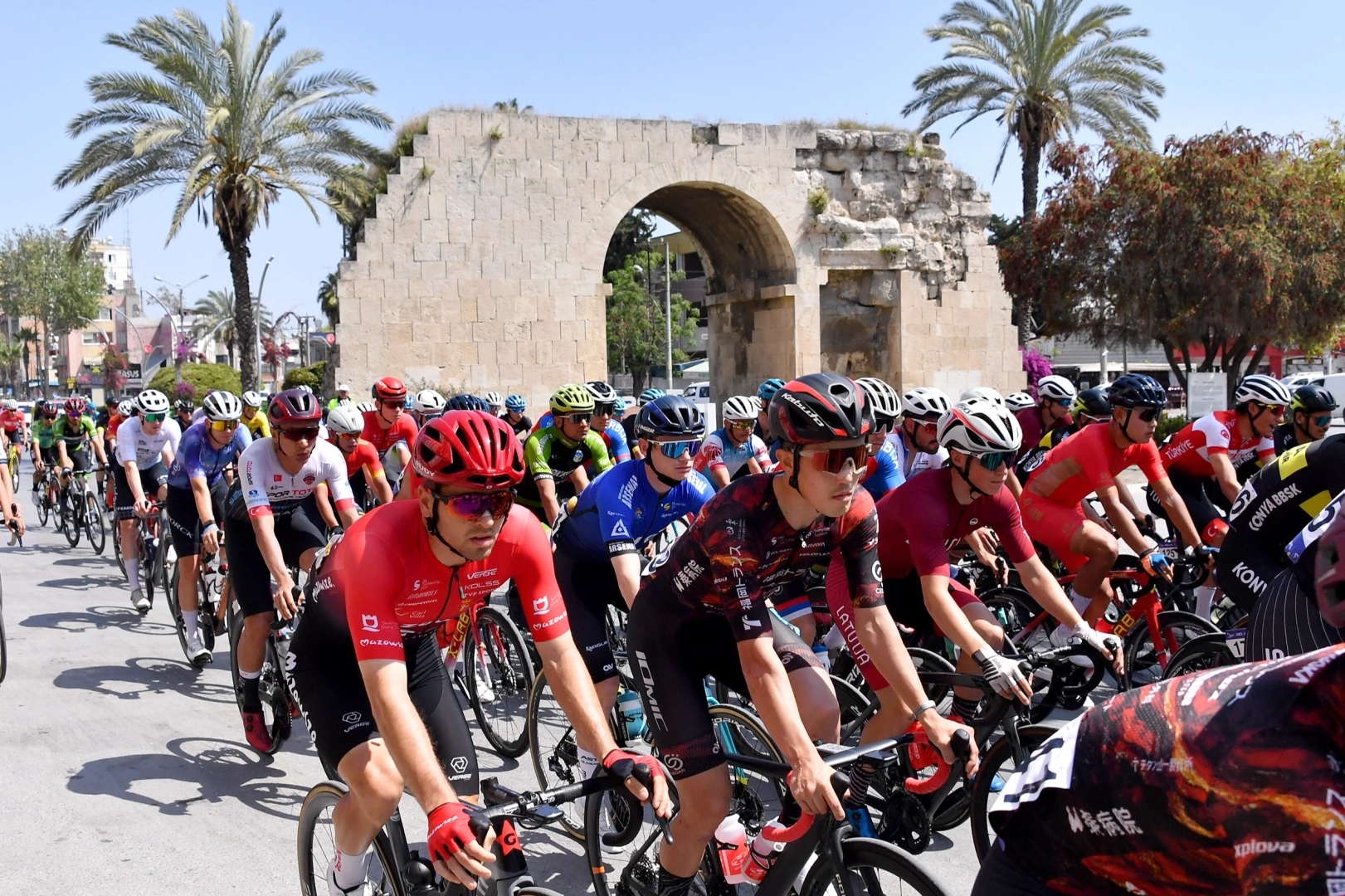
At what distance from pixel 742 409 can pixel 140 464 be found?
6.65 meters

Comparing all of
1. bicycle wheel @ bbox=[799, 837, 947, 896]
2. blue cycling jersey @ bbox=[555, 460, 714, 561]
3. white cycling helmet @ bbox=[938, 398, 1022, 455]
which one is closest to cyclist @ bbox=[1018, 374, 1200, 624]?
white cycling helmet @ bbox=[938, 398, 1022, 455]

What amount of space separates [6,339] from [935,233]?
86899mm

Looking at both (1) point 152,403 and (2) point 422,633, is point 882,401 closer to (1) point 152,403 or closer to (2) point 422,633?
(2) point 422,633

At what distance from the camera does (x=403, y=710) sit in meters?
3.01

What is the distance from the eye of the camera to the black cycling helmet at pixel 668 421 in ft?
17.3

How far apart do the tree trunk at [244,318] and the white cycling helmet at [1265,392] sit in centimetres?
2090

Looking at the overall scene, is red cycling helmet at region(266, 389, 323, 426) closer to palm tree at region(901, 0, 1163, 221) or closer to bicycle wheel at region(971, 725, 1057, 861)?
bicycle wheel at region(971, 725, 1057, 861)

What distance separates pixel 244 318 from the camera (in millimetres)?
25094

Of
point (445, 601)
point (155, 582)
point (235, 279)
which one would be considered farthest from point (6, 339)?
point (445, 601)

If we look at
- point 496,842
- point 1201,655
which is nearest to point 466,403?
point 1201,655

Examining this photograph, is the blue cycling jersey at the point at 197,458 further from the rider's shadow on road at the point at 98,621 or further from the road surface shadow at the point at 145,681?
the rider's shadow on road at the point at 98,621

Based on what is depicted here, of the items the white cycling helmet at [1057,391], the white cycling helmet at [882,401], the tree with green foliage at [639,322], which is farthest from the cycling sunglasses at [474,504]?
the tree with green foliage at [639,322]

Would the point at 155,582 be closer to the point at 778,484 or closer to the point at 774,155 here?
the point at 778,484

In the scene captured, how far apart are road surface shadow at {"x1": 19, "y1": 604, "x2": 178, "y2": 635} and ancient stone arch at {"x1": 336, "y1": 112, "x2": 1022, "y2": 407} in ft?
38.7
